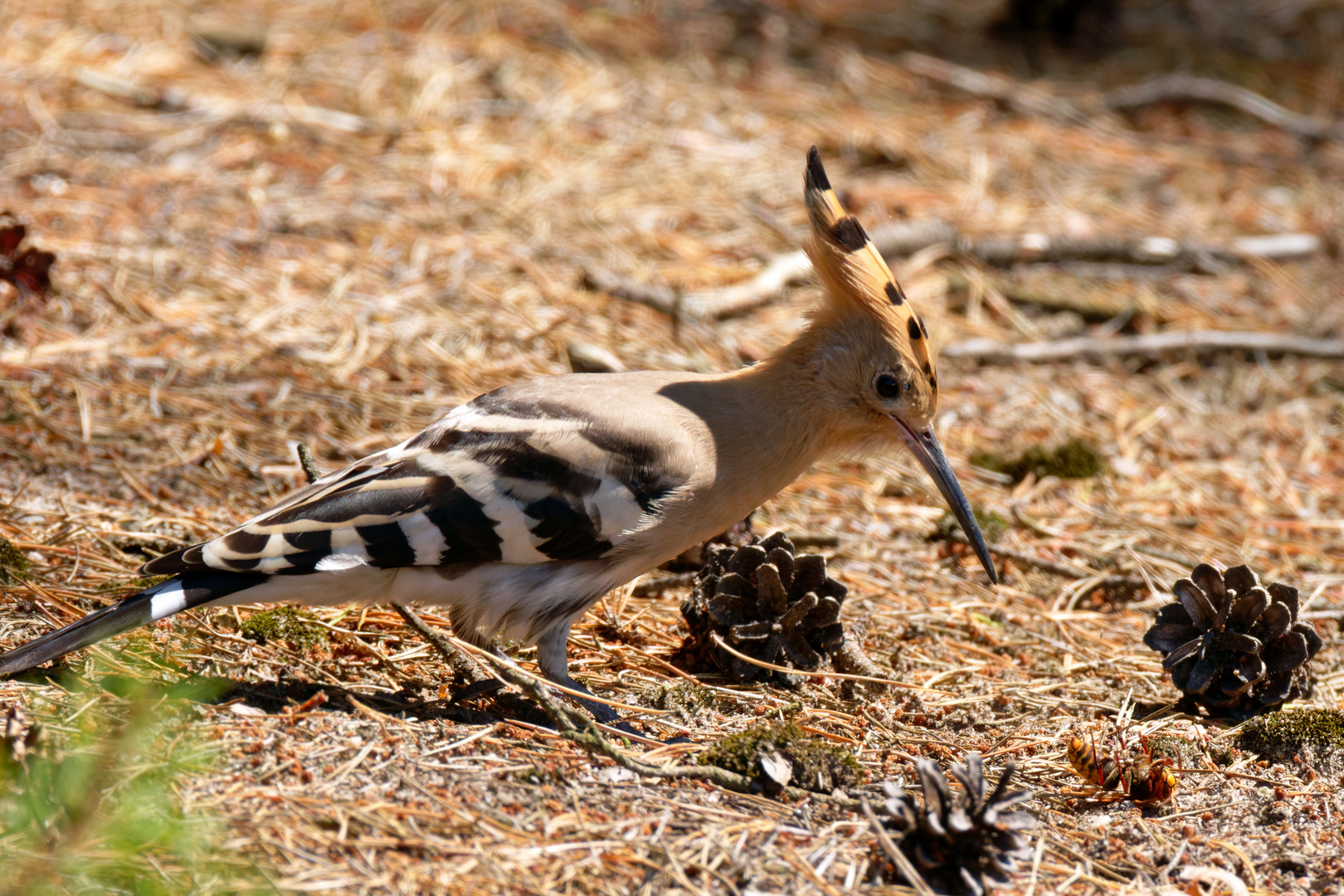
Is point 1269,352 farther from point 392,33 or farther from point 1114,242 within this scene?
point 392,33

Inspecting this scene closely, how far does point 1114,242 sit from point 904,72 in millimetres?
2065

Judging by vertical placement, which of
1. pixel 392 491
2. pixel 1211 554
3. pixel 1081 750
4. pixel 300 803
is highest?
pixel 392 491

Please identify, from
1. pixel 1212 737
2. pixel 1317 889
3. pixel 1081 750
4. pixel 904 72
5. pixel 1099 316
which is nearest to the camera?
pixel 1317 889

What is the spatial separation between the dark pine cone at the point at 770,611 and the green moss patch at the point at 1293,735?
3.21 feet

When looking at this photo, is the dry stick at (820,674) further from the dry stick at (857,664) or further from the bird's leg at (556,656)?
the bird's leg at (556,656)

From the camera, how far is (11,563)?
286 centimetres

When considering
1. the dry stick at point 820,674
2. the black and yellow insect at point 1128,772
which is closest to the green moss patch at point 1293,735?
the black and yellow insect at point 1128,772

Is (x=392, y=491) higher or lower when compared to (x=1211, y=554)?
higher

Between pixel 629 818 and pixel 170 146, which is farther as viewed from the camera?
pixel 170 146

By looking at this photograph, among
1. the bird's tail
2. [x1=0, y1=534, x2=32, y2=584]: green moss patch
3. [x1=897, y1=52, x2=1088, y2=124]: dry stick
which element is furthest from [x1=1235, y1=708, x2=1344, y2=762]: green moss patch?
[x1=897, y1=52, x2=1088, y2=124]: dry stick

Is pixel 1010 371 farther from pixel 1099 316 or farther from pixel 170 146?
pixel 170 146

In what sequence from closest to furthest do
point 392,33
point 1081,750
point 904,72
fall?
point 1081,750 < point 392,33 < point 904,72

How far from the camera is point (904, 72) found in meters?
7.24

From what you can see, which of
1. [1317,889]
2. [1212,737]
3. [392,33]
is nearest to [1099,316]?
[1212,737]
